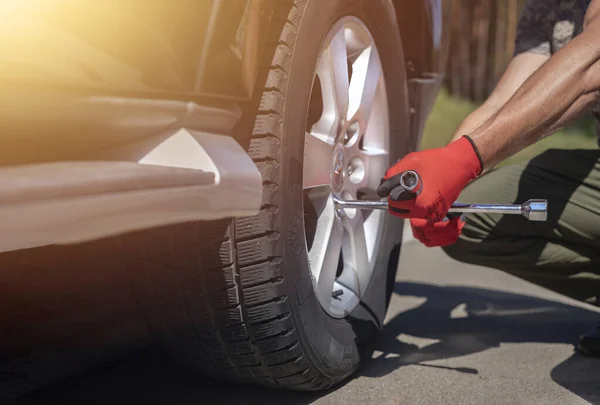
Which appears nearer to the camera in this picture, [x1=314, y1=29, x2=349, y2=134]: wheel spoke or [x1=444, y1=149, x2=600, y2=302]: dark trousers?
[x1=314, y1=29, x2=349, y2=134]: wheel spoke

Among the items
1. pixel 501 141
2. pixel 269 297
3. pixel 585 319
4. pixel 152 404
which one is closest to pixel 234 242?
pixel 269 297

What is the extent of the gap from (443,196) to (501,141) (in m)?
0.19

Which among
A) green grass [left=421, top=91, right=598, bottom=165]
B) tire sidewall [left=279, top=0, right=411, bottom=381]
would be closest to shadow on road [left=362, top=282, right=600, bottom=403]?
tire sidewall [left=279, top=0, right=411, bottom=381]

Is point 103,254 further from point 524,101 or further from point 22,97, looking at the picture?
point 524,101

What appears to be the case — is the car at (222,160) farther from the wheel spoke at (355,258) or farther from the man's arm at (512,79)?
the man's arm at (512,79)

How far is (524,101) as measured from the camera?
172 cm

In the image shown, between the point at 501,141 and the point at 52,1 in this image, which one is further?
the point at 501,141

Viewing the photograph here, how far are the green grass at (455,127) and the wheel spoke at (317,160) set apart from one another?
3.98 meters

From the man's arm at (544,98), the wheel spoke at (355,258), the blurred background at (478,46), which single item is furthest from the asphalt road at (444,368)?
the blurred background at (478,46)

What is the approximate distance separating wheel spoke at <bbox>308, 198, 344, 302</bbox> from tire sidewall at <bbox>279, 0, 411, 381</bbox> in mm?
80

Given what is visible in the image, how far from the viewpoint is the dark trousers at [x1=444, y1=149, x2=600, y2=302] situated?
2.18 m

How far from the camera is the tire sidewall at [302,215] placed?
148cm

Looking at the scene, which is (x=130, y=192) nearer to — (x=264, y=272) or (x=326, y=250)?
(x=264, y=272)

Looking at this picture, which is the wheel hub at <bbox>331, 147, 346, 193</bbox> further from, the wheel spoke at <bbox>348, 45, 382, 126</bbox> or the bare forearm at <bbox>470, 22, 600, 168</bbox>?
the bare forearm at <bbox>470, 22, 600, 168</bbox>
